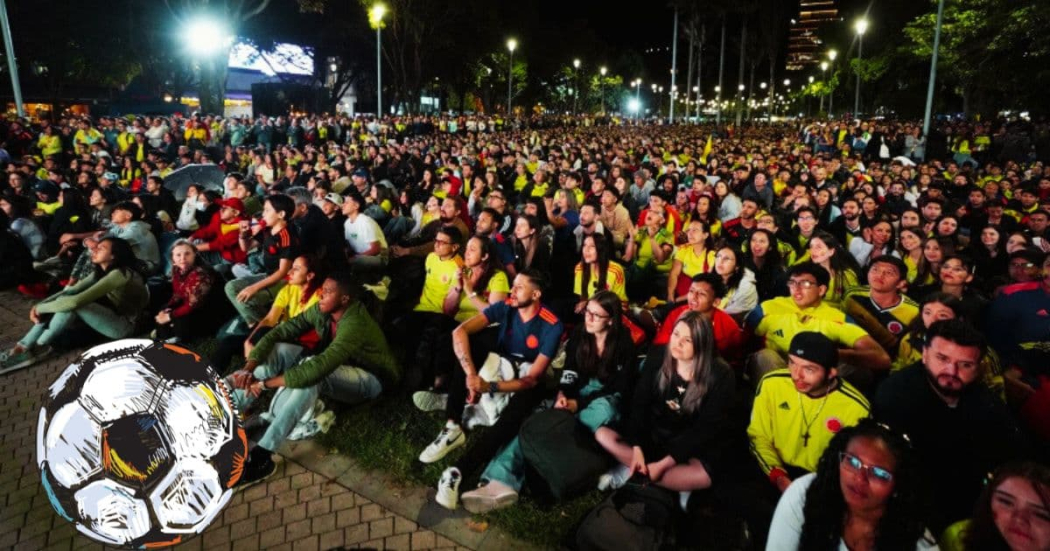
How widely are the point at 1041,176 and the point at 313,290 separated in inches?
507

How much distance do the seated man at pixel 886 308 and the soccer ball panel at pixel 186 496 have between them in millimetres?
4681

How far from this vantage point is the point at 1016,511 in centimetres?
209

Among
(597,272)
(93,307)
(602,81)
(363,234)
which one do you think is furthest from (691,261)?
(602,81)

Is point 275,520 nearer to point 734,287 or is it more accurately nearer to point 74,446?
point 74,446

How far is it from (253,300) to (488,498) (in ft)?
12.1

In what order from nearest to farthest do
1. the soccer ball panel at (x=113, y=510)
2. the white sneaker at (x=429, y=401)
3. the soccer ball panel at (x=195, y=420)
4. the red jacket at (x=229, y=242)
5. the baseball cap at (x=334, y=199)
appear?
the soccer ball panel at (x=113, y=510) < the soccer ball panel at (x=195, y=420) < the white sneaker at (x=429, y=401) < the red jacket at (x=229, y=242) < the baseball cap at (x=334, y=199)

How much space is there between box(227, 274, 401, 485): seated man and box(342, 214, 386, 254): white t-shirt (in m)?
2.88

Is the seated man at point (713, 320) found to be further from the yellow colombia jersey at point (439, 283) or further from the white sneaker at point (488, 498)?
the yellow colombia jersey at point (439, 283)

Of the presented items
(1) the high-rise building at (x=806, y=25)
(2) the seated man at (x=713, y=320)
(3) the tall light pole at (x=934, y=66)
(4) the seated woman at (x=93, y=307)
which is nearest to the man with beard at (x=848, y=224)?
(2) the seated man at (x=713, y=320)

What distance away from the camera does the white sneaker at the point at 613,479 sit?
385 centimetres

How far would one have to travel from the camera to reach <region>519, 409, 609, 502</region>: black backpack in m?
3.69

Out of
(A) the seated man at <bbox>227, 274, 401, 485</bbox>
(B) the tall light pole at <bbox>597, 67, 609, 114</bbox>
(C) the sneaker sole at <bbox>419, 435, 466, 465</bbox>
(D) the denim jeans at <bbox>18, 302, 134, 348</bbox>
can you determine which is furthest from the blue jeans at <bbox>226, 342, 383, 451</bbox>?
(B) the tall light pole at <bbox>597, 67, 609, 114</bbox>

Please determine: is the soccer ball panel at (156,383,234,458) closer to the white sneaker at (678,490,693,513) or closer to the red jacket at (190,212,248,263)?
the white sneaker at (678,490,693,513)

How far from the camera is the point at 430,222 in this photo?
859cm
